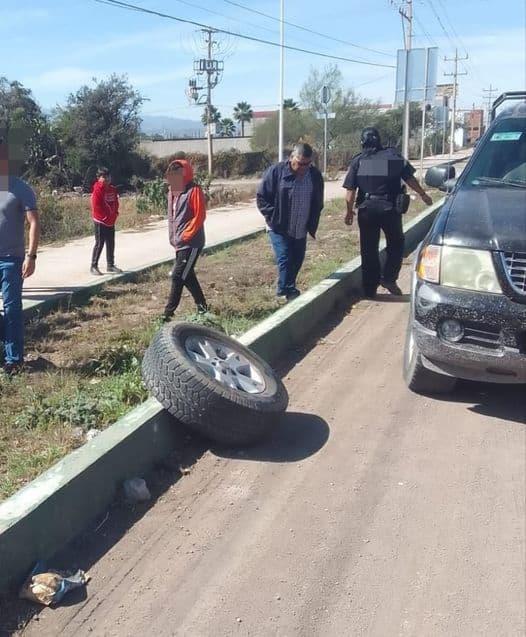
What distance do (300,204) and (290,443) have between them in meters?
3.51

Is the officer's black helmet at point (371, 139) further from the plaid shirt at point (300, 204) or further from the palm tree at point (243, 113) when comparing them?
the palm tree at point (243, 113)

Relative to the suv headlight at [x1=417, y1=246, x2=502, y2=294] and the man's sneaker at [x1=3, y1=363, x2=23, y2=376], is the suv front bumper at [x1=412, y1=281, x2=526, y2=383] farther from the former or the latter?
the man's sneaker at [x1=3, y1=363, x2=23, y2=376]

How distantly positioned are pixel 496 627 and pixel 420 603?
292 millimetres

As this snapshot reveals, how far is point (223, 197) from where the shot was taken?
1038 inches

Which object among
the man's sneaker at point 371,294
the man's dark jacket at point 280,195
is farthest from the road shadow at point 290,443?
the man's sneaker at point 371,294

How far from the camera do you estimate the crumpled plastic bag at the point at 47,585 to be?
9.06ft

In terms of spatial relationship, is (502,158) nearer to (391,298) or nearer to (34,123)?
(391,298)

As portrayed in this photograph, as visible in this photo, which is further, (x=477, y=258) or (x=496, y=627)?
(x=477, y=258)

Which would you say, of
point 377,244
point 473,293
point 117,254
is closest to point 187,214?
point 377,244

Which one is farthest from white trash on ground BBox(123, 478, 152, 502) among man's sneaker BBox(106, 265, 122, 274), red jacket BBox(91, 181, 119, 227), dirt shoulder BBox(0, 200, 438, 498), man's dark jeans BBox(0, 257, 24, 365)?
red jacket BBox(91, 181, 119, 227)

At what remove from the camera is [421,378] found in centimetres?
482

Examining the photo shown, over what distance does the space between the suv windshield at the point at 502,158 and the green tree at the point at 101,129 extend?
44407 mm

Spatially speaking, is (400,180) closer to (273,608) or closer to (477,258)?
(477,258)

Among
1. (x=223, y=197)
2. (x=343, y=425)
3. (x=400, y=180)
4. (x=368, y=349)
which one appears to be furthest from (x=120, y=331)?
(x=223, y=197)
